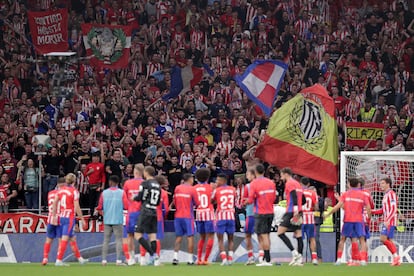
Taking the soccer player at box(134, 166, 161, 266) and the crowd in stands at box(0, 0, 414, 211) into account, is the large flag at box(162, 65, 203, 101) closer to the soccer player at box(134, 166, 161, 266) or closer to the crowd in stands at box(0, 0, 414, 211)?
the crowd in stands at box(0, 0, 414, 211)

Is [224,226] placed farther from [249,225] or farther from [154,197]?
[154,197]

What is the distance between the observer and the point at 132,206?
26.6m

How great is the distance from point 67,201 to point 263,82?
9.14 metres

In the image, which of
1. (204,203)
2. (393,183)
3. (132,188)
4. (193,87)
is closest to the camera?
(132,188)

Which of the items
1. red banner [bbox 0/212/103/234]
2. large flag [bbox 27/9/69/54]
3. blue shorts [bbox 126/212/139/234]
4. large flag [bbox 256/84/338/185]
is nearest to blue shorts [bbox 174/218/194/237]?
blue shorts [bbox 126/212/139/234]

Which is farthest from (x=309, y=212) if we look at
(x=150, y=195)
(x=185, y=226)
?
(x=150, y=195)

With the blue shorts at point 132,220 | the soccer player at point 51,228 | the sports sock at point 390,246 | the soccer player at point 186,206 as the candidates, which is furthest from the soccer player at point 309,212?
the soccer player at point 51,228

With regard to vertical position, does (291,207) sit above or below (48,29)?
below

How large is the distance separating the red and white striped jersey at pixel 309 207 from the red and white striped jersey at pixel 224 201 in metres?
1.69

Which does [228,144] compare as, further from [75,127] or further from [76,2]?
[76,2]

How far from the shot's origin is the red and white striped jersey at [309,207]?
91.5 ft

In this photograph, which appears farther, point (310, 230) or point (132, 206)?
point (310, 230)

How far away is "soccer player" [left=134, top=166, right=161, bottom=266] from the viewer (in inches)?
995

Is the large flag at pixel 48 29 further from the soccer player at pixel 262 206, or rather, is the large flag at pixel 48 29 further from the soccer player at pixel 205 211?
the soccer player at pixel 262 206
